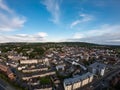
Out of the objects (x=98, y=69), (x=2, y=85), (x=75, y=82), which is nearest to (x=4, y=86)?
(x=2, y=85)

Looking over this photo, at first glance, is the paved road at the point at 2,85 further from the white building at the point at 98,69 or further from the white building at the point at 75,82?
the white building at the point at 98,69

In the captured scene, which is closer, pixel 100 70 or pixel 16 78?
pixel 16 78

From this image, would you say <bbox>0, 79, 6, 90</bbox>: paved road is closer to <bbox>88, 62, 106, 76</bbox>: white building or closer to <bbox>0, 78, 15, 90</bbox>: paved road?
<bbox>0, 78, 15, 90</bbox>: paved road

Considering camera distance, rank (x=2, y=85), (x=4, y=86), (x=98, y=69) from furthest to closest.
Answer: (x=98, y=69), (x=2, y=85), (x=4, y=86)

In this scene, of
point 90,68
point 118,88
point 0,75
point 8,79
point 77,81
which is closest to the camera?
point 118,88

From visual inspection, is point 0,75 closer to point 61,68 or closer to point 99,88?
point 61,68

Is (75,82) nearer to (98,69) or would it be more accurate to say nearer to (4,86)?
(98,69)

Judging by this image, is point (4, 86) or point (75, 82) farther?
point (4, 86)

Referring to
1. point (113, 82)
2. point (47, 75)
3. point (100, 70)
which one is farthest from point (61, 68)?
point (113, 82)

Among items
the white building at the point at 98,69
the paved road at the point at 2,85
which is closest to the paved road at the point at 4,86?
the paved road at the point at 2,85

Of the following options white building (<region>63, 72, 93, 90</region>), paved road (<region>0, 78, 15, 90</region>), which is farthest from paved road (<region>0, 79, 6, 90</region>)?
white building (<region>63, 72, 93, 90</region>)

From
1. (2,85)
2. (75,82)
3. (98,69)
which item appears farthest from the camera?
(98,69)
